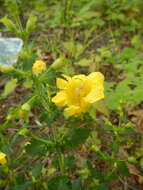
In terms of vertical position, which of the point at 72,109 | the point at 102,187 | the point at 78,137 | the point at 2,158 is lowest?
the point at 102,187

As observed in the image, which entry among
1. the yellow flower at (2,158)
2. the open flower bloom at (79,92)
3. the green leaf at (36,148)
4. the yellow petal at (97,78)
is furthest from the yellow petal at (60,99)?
the yellow flower at (2,158)

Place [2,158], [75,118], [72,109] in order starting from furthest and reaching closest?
[2,158]
[75,118]
[72,109]

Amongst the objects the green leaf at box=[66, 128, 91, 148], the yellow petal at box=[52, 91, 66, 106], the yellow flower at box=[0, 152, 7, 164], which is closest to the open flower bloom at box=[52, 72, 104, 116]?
the yellow petal at box=[52, 91, 66, 106]

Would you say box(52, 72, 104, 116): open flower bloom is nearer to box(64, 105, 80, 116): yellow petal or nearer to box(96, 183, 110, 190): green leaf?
box(64, 105, 80, 116): yellow petal

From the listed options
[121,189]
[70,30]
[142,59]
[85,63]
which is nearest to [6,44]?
[70,30]

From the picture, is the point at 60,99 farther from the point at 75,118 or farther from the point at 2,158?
the point at 2,158

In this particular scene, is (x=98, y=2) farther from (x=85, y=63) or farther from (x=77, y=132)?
(x=77, y=132)

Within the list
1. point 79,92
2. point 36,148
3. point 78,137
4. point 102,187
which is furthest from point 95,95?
point 102,187

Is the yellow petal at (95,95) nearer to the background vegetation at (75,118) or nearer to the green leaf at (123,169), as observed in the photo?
the background vegetation at (75,118)
